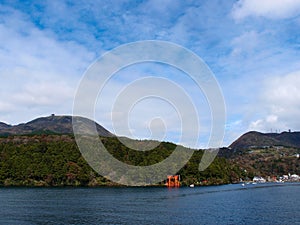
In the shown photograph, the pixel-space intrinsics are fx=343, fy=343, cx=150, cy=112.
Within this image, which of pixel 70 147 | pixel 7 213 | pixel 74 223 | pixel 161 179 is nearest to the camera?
pixel 74 223

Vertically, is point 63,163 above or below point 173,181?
above

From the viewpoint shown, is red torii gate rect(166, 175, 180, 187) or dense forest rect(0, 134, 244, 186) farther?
red torii gate rect(166, 175, 180, 187)

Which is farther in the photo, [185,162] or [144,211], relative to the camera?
[185,162]

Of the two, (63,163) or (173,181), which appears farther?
(173,181)

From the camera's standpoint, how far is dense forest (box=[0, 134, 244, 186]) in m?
133

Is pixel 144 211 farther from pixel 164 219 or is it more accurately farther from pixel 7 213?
pixel 7 213

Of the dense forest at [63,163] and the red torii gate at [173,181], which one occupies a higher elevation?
the dense forest at [63,163]

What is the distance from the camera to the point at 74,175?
136125 mm

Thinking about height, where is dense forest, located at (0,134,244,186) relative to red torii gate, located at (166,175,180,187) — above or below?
above

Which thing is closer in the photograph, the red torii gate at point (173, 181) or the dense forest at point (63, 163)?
the dense forest at point (63, 163)

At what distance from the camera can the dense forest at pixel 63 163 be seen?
133 metres

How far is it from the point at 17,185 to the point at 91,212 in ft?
278

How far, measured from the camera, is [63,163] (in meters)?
140

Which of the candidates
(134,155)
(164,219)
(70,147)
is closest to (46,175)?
(70,147)
